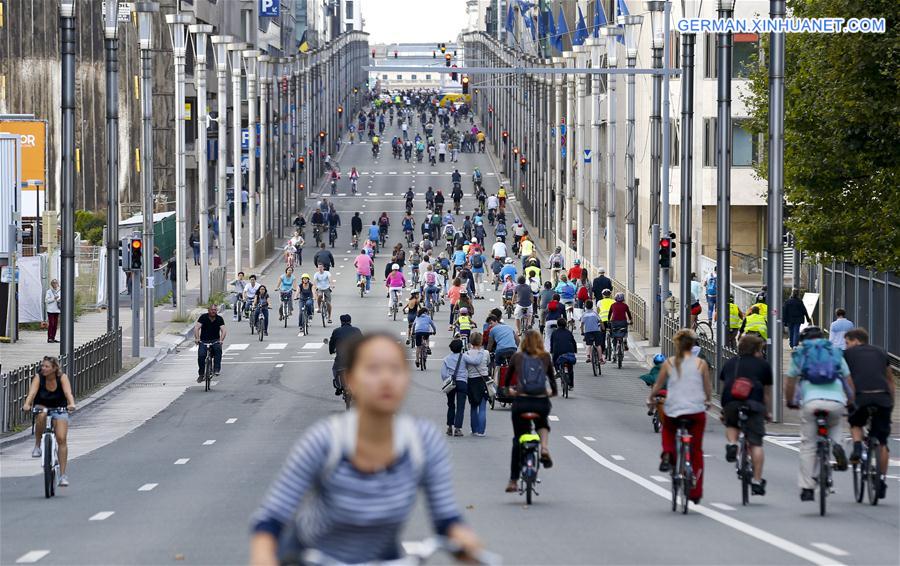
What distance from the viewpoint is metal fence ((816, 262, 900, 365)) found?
1366 inches

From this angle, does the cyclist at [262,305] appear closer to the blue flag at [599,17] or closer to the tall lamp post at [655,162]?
the tall lamp post at [655,162]

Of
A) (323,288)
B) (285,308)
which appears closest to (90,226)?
(285,308)

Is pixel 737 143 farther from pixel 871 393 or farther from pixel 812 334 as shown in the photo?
pixel 812 334

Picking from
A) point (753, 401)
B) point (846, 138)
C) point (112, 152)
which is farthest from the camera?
point (112, 152)

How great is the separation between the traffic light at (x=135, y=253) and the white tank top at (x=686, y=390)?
84.6 feet

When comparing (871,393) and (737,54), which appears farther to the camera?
(737,54)

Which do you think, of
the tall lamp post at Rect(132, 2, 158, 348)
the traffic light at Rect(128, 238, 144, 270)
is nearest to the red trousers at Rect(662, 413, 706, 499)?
the traffic light at Rect(128, 238, 144, 270)

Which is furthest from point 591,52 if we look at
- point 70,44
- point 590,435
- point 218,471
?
point 218,471

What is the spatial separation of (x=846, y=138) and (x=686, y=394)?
1907 centimetres

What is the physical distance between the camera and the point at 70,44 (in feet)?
96.7

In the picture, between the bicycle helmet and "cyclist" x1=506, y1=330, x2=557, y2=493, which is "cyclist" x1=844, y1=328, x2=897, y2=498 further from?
"cyclist" x1=506, y1=330, x2=557, y2=493

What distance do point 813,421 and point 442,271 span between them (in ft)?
130

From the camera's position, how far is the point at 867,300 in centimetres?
3750

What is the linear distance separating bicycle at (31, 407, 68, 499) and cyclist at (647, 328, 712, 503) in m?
6.16
